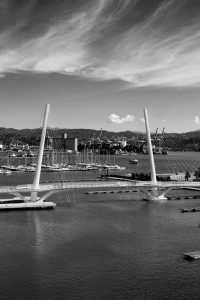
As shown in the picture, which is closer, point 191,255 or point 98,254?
point 191,255

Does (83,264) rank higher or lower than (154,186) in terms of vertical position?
lower

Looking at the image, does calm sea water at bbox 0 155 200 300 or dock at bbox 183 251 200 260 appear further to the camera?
dock at bbox 183 251 200 260

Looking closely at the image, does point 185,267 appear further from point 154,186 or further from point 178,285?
point 154,186

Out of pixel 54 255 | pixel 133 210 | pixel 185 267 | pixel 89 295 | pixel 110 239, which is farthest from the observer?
pixel 133 210

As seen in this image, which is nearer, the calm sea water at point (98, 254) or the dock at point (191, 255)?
the calm sea water at point (98, 254)

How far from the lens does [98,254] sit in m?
23.3

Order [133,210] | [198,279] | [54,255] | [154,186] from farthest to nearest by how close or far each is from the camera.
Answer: [154,186] → [133,210] → [54,255] → [198,279]

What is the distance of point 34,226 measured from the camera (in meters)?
29.8

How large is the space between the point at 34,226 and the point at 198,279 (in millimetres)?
13528

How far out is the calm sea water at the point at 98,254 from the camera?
61.3 feet

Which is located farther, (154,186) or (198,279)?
(154,186)

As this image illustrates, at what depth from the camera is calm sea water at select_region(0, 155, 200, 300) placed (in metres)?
18.7

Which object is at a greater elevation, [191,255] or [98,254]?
[98,254]

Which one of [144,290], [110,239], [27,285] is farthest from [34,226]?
[144,290]
